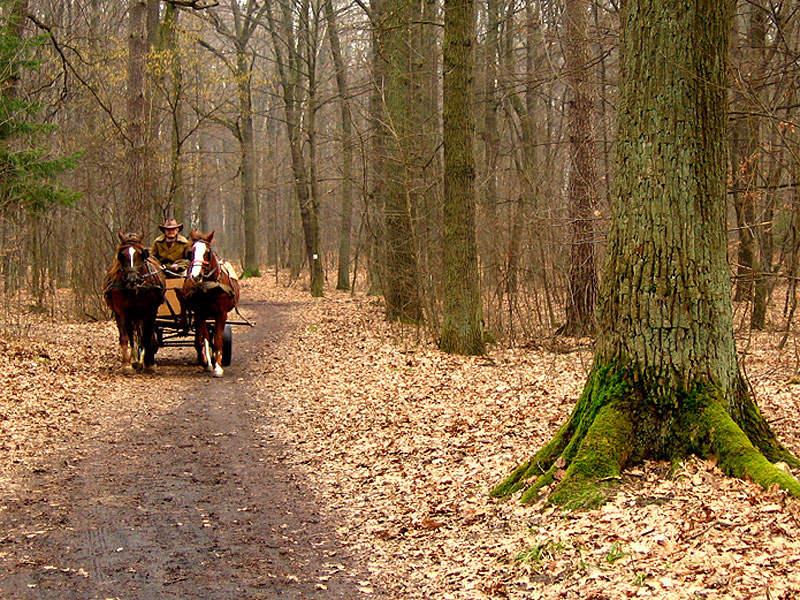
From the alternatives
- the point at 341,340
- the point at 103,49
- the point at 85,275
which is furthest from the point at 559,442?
the point at 103,49

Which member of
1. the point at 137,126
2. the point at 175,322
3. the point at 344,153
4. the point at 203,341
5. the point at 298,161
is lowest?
the point at 203,341

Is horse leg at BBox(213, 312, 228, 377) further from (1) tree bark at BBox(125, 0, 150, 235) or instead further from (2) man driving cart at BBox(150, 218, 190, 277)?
(1) tree bark at BBox(125, 0, 150, 235)

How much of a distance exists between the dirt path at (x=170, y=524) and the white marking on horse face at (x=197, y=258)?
393 cm

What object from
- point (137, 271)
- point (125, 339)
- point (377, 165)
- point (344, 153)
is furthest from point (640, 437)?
point (344, 153)

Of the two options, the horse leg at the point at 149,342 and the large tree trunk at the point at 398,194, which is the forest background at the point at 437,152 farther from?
the horse leg at the point at 149,342

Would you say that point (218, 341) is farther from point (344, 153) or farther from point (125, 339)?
point (344, 153)

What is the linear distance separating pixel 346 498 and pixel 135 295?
7320 mm

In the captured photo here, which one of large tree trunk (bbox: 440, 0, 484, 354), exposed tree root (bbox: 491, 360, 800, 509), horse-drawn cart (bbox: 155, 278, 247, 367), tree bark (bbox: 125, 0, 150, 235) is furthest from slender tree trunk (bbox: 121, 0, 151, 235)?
exposed tree root (bbox: 491, 360, 800, 509)

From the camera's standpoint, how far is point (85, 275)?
22297 mm

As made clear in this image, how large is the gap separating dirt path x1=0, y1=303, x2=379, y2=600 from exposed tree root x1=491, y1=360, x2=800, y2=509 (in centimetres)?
168

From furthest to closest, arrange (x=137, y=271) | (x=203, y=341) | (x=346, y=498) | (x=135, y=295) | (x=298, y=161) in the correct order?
(x=298, y=161) → (x=203, y=341) → (x=135, y=295) → (x=137, y=271) → (x=346, y=498)

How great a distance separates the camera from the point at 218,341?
14234 millimetres

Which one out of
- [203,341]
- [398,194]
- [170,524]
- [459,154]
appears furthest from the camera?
[398,194]

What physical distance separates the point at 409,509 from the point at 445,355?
304 inches
